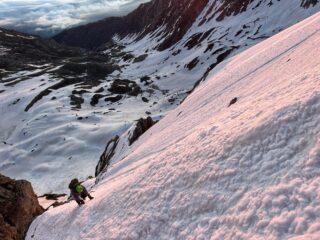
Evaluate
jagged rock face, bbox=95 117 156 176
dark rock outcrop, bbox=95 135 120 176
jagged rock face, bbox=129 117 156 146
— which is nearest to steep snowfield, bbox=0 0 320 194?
dark rock outcrop, bbox=95 135 120 176

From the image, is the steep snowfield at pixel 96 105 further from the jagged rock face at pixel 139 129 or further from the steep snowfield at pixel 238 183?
the steep snowfield at pixel 238 183

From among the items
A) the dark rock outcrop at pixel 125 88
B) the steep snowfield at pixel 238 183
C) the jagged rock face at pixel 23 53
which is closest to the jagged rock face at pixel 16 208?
the steep snowfield at pixel 238 183

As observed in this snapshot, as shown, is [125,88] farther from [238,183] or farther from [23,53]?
[23,53]

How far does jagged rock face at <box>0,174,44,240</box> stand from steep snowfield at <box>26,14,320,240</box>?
6.10m

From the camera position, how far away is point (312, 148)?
10305 millimetres

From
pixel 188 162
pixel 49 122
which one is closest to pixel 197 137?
pixel 188 162

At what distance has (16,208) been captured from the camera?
24.5 m

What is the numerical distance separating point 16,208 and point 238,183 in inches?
733

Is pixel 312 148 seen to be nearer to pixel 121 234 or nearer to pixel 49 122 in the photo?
pixel 121 234

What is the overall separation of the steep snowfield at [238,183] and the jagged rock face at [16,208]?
6.10 m

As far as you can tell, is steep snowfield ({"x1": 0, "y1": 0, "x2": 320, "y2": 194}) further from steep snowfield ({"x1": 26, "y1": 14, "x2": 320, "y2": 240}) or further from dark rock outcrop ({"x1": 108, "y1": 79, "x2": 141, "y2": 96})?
steep snowfield ({"x1": 26, "y1": 14, "x2": 320, "y2": 240})

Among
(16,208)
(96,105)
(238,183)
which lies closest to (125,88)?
(96,105)

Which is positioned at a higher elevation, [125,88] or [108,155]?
[108,155]

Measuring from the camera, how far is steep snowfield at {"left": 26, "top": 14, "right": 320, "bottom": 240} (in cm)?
952
